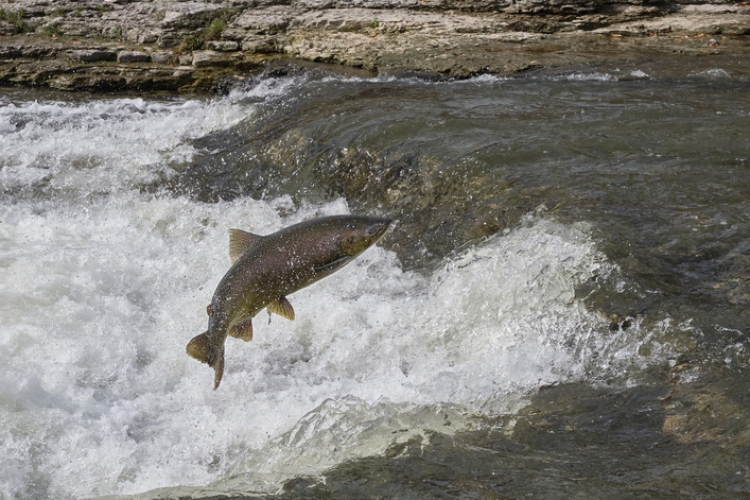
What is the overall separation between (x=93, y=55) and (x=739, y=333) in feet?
30.7

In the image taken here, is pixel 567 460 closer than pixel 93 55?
Yes

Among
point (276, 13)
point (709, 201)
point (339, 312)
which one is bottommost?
point (339, 312)

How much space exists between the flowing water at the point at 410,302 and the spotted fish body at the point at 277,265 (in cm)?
68

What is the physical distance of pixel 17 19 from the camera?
1204cm

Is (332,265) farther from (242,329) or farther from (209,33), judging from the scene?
(209,33)

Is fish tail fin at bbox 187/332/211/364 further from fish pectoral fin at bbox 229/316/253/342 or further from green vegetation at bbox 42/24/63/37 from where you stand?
green vegetation at bbox 42/24/63/37

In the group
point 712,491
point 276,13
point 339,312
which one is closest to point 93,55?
point 276,13

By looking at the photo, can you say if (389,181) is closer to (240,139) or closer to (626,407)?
(240,139)

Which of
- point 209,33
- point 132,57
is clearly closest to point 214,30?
point 209,33

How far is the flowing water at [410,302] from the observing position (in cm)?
394

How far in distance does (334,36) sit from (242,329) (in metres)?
7.94

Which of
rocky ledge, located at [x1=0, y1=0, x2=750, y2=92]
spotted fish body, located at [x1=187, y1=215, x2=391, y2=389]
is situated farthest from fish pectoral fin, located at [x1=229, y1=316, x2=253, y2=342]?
rocky ledge, located at [x1=0, y1=0, x2=750, y2=92]

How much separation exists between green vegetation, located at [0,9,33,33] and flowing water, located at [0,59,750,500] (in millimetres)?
3525

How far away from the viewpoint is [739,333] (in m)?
4.54
